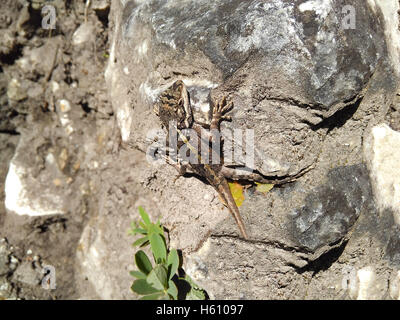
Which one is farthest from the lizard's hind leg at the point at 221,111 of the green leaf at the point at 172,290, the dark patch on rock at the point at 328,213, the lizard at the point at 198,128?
the green leaf at the point at 172,290

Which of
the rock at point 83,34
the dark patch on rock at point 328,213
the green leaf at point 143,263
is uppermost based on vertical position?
the rock at point 83,34

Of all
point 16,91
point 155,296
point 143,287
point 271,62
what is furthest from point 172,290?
point 16,91

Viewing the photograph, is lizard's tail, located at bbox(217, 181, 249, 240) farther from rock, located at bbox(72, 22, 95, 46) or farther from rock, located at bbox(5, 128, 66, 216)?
rock, located at bbox(72, 22, 95, 46)

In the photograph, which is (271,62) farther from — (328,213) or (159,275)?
(159,275)

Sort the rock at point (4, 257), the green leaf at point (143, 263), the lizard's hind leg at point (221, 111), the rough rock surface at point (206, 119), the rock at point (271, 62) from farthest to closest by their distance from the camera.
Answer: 1. the rock at point (4, 257)
2. the green leaf at point (143, 263)
3. the lizard's hind leg at point (221, 111)
4. the rough rock surface at point (206, 119)
5. the rock at point (271, 62)

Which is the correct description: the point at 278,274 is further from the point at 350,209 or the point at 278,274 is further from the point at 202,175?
the point at 202,175

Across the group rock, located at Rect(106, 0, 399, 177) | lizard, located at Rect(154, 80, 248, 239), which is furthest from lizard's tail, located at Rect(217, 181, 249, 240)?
rock, located at Rect(106, 0, 399, 177)

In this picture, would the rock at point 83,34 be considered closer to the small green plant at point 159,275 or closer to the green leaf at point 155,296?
the small green plant at point 159,275
